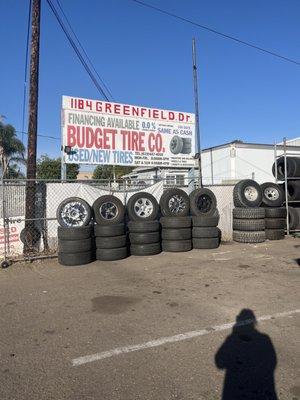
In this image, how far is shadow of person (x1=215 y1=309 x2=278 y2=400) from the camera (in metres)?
A: 3.72

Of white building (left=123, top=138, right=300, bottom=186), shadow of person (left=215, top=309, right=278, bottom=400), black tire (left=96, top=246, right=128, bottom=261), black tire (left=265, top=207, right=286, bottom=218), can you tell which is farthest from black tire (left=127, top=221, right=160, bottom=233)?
white building (left=123, top=138, right=300, bottom=186)

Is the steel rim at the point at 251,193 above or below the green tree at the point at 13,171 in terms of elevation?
below

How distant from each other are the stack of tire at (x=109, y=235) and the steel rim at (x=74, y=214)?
0.30 meters

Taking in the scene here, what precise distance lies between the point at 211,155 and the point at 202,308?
2121 cm

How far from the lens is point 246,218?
12.6 m

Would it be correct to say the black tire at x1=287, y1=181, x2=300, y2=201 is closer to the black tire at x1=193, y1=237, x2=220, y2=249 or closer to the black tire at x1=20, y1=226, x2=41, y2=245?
the black tire at x1=193, y1=237, x2=220, y2=249

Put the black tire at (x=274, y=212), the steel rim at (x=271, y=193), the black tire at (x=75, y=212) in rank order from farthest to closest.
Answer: the steel rim at (x=271, y=193) < the black tire at (x=274, y=212) < the black tire at (x=75, y=212)

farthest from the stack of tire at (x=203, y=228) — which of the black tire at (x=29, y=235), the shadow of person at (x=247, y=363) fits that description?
the shadow of person at (x=247, y=363)

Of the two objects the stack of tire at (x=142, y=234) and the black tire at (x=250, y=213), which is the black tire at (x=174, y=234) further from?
the black tire at (x=250, y=213)

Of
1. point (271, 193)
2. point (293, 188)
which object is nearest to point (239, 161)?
point (293, 188)

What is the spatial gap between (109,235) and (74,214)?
1059 mm

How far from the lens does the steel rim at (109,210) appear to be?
1080 cm

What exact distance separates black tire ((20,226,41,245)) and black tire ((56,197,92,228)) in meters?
1.24

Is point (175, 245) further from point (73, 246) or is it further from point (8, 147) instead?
point (8, 147)
